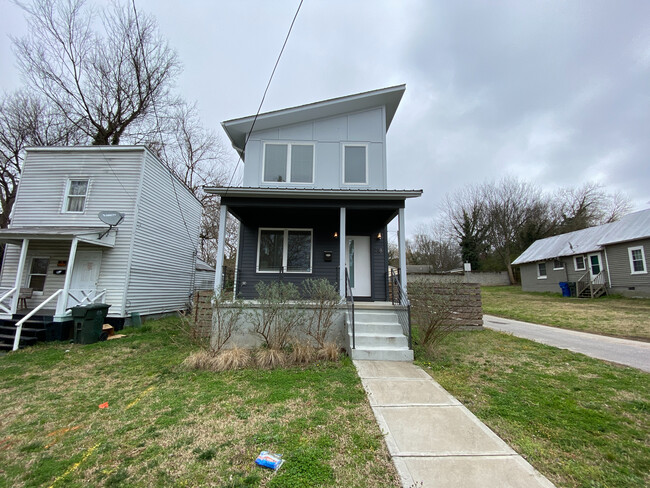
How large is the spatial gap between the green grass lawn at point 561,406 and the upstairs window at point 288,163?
6.15 meters

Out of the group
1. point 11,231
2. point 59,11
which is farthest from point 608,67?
point 59,11

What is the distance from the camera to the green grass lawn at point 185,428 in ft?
7.23

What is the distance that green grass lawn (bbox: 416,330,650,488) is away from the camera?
7.51ft

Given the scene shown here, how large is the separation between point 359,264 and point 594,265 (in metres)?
17.9

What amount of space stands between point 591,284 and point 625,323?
9698 millimetres

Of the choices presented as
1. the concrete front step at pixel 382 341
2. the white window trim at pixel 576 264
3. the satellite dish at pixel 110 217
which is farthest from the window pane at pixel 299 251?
the white window trim at pixel 576 264

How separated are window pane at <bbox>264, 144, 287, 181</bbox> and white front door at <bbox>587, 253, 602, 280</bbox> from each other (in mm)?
20206

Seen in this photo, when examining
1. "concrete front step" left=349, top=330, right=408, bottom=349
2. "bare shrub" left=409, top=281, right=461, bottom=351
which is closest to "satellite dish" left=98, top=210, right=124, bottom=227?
"concrete front step" left=349, top=330, right=408, bottom=349

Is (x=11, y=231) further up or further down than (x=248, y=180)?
further down

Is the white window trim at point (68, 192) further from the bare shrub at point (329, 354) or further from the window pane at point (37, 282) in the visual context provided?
the bare shrub at point (329, 354)

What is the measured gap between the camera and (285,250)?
28.9ft

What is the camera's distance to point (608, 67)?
1177 centimetres

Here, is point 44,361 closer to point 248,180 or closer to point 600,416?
point 248,180

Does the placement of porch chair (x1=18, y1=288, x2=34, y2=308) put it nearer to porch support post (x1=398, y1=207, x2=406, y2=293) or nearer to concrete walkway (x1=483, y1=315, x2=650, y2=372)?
porch support post (x1=398, y1=207, x2=406, y2=293)
